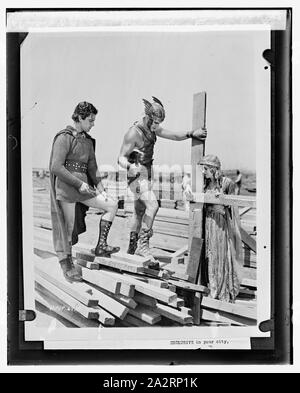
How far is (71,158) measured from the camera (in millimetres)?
2459

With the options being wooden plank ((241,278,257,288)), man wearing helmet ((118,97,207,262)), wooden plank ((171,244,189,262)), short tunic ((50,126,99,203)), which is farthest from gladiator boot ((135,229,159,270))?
wooden plank ((241,278,257,288))

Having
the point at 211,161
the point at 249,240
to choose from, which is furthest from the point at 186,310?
the point at 211,161

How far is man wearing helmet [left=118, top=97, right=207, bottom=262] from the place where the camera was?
244 centimetres

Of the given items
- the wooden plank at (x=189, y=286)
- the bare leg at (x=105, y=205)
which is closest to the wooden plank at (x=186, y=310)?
the wooden plank at (x=189, y=286)

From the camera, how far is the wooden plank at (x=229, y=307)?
8.15 feet

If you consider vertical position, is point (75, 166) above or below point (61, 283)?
above

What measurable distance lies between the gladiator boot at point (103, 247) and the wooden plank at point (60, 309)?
0.36m

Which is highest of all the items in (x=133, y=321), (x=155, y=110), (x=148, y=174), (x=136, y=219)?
(x=155, y=110)

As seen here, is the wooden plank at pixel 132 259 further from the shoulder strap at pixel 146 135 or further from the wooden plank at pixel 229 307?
the shoulder strap at pixel 146 135

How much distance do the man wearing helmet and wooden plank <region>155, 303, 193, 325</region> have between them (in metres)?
0.42

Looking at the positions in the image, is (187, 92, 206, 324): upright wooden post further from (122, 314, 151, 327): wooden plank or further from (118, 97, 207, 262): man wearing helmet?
(122, 314, 151, 327): wooden plank

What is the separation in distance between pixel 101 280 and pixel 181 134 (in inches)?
38.6

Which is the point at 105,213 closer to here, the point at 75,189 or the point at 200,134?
the point at 75,189
